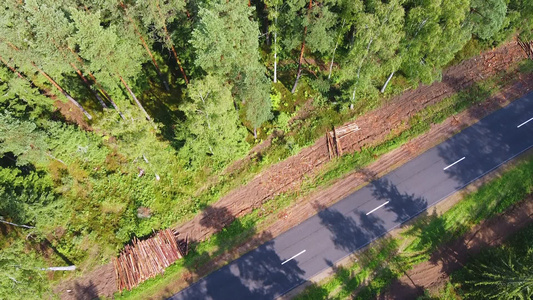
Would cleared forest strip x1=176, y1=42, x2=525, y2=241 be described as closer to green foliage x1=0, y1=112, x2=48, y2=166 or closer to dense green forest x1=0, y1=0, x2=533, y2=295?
dense green forest x1=0, y1=0, x2=533, y2=295

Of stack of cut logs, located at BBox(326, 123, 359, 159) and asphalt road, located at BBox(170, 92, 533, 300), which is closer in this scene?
asphalt road, located at BBox(170, 92, 533, 300)

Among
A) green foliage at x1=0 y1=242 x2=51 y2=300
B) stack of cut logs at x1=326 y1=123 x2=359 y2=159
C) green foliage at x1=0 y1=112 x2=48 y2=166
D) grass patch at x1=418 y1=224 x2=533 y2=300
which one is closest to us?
green foliage at x1=0 y1=242 x2=51 y2=300

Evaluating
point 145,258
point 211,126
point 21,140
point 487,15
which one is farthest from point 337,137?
point 21,140

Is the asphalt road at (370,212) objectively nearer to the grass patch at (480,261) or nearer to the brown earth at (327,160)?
the brown earth at (327,160)

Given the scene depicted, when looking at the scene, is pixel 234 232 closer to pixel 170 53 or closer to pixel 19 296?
pixel 19 296

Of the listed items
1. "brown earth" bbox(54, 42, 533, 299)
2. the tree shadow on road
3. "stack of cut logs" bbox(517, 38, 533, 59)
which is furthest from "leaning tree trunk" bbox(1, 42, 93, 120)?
"stack of cut logs" bbox(517, 38, 533, 59)

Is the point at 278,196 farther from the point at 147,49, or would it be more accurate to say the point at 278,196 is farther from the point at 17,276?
the point at 17,276
